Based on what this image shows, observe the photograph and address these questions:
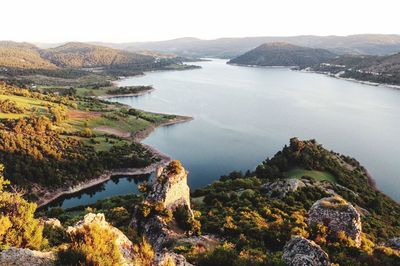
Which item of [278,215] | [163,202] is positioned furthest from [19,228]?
[278,215]

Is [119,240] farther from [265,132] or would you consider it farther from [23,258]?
[265,132]

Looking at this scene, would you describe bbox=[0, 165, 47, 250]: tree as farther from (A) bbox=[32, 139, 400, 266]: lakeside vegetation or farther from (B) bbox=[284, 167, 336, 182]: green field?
(B) bbox=[284, 167, 336, 182]: green field

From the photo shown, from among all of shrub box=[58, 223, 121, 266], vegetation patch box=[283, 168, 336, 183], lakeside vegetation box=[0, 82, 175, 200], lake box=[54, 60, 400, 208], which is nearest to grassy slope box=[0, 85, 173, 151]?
lakeside vegetation box=[0, 82, 175, 200]

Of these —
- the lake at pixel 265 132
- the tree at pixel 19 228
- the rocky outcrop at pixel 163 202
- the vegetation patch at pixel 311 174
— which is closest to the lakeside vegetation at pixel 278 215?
the vegetation patch at pixel 311 174

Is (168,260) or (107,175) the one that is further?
(107,175)

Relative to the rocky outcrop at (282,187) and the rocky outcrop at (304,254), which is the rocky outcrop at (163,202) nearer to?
the rocky outcrop at (304,254)
